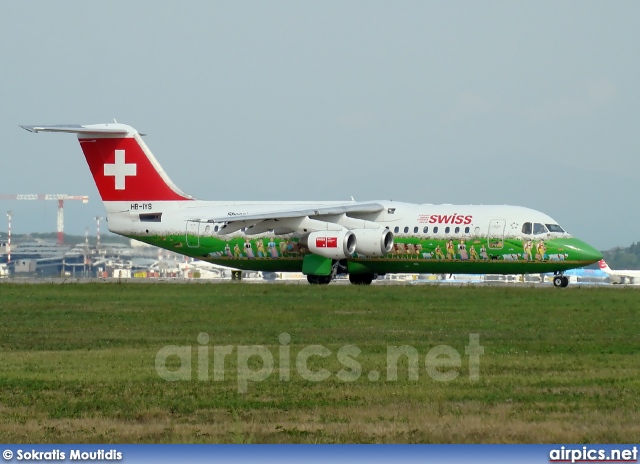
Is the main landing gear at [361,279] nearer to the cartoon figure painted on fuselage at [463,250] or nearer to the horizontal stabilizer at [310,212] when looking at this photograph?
the horizontal stabilizer at [310,212]

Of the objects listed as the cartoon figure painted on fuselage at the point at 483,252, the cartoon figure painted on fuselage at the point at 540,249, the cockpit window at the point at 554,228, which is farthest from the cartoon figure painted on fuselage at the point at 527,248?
the cartoon figure painted on fuselage at the point at 483,252

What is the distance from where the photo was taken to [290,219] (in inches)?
1508

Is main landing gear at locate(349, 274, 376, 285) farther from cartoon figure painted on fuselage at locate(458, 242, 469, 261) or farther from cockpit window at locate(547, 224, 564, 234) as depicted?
cockpit window at locate(547, 224, 564, 234)

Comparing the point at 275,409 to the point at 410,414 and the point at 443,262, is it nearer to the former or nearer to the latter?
the point at 410,414

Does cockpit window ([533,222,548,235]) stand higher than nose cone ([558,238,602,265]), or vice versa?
cockpit window ([533,222,548,235])

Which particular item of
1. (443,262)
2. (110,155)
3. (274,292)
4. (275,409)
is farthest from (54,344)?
(110,155)

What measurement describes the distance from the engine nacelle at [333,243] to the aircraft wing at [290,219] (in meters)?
0.66

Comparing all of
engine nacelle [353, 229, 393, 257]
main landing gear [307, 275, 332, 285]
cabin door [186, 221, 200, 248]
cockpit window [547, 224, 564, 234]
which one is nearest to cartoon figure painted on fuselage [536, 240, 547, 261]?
cockpit window [547, 224, 564, 234]

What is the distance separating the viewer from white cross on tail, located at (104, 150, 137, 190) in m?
41.2

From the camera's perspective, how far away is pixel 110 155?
41.4m

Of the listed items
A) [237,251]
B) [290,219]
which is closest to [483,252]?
[290,219]

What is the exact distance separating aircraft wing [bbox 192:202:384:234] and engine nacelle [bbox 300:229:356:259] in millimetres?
655

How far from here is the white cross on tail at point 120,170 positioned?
4125 centimetres

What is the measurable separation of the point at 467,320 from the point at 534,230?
13002 millimetres
